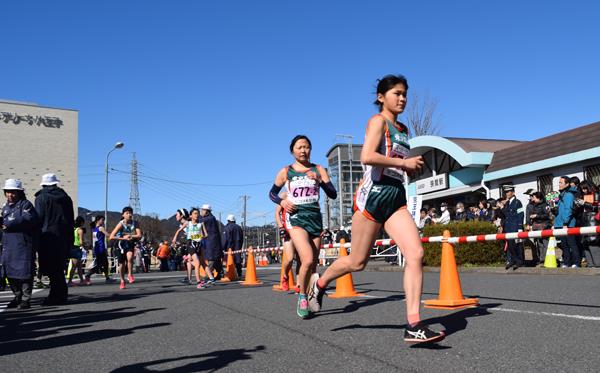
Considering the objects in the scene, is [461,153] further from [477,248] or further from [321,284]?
[321,284]

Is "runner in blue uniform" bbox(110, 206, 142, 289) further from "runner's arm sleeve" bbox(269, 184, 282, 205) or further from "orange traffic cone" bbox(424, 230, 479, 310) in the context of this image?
"orange traffic cone" bbox(424, 230, 479, 310)

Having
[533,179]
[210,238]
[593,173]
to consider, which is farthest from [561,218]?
[533,179]

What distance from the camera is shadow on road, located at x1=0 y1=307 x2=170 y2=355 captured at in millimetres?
5011

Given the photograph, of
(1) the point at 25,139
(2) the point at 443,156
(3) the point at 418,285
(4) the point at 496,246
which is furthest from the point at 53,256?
(1) the point at 25,139

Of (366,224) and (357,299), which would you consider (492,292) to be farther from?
(366,224)

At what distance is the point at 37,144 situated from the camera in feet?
191

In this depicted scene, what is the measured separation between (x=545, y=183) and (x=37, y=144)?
1957 inches

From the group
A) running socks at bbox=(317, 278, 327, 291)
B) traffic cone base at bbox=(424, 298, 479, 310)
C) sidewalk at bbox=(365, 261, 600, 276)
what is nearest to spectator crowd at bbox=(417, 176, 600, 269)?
sidewalk at bbox=(365, 261, 600, 276)

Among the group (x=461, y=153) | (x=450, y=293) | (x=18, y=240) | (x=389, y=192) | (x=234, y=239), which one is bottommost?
(x=450, y=293)

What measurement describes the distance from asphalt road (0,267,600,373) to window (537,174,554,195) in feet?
51.9

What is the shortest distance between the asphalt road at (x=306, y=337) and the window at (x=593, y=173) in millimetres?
13634

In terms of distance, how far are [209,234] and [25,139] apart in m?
50.4

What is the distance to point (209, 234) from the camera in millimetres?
14008

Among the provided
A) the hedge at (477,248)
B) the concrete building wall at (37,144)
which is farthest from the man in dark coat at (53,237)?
the concrete building wall at (37,144)
